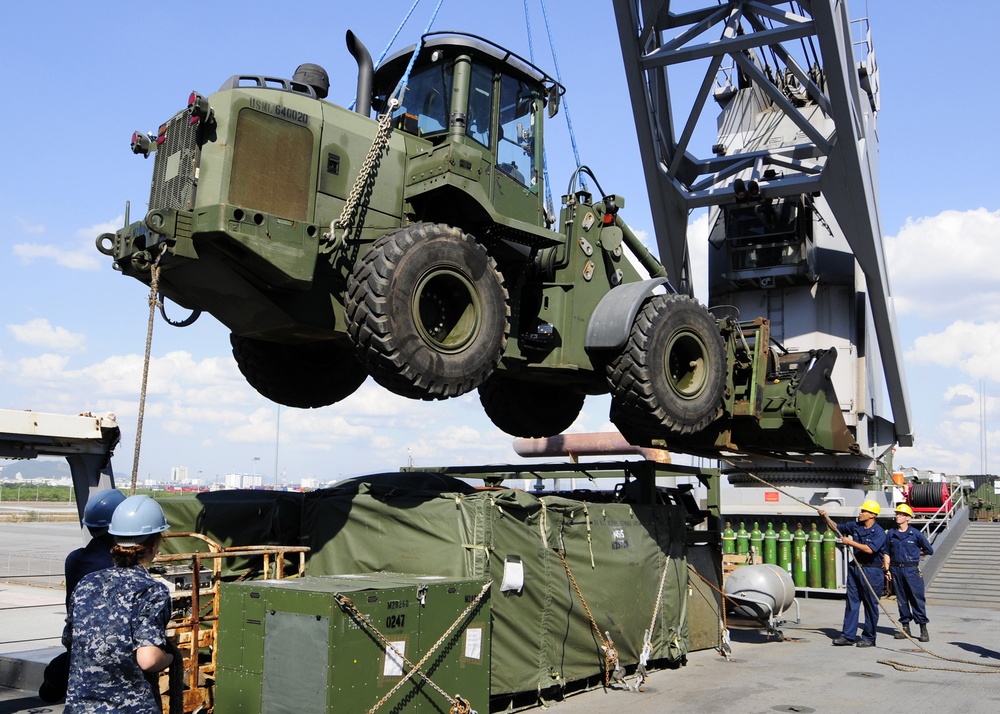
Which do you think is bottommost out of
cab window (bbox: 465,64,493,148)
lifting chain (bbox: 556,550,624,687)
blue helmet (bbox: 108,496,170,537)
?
lifting chain (bbox: 556,550,624,687)

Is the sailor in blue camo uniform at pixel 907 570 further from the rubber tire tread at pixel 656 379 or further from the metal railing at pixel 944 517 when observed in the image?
the metal railing at pixel 944 517

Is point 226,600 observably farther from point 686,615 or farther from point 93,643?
point 686,615

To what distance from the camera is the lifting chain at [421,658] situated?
6.07 metres

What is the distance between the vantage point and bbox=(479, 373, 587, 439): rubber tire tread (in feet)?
35.1

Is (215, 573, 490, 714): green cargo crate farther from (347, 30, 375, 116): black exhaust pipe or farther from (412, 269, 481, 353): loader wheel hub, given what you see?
(347, 30, 375, 116): black exhaust pipe

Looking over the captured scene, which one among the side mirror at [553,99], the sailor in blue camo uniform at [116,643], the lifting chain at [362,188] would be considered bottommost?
the sailor in blue camo uniform at [116,643]

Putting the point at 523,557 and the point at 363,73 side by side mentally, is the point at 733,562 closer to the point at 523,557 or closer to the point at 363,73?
the point at 523,557

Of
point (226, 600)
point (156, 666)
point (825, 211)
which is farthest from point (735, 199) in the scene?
point (156, 666)

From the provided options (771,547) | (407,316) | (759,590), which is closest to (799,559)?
(771,547)

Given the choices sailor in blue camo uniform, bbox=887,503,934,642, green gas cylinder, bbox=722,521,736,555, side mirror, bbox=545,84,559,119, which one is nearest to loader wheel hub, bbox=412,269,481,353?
side mirror, bbox=545,84,559,119

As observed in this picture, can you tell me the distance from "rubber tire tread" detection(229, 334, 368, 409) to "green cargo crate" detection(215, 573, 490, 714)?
2345mm

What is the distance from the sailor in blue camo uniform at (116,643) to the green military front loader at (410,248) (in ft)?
9.15

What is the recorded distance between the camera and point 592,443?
17766mm

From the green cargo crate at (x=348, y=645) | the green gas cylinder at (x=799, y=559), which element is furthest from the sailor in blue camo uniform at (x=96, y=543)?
the green gas cylinder at (x=799, y=559)
